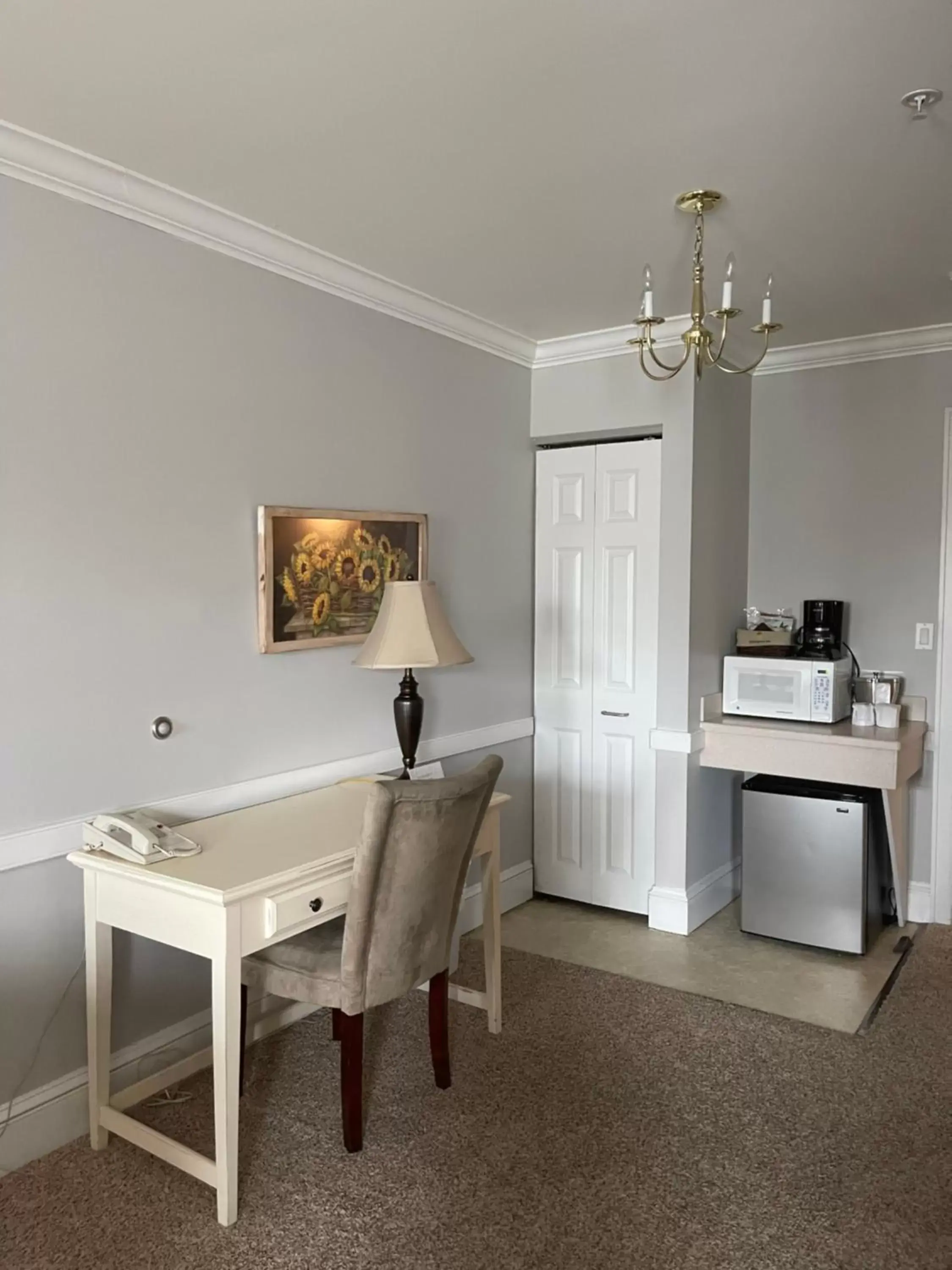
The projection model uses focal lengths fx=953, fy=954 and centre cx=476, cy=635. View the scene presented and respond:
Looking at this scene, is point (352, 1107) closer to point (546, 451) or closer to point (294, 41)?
point (294, 41)

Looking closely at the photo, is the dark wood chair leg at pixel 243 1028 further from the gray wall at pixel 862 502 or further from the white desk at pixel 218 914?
the gray wall at pixel 862 502

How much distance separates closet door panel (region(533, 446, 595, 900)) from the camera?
13.2 feet

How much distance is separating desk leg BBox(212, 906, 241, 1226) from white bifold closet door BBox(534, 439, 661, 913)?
219 centimetres

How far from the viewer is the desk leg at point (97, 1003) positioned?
2.30 m

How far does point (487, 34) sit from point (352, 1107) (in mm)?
2363

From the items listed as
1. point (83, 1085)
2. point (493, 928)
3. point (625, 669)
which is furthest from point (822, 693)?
point (83, 1085)

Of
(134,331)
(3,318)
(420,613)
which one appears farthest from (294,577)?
(3,318)

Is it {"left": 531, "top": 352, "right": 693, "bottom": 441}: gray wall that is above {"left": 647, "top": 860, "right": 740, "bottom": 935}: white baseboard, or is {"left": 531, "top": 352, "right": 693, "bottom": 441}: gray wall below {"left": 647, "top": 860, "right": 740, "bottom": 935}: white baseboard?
above

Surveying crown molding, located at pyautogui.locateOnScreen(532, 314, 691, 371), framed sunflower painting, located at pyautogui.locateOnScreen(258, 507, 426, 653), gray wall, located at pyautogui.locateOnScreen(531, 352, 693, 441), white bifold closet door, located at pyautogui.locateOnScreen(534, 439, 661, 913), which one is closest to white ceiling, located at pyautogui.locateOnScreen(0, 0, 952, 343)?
crown molding, located at pyautogui.locateOnScreen(532, 314, 691, 371)

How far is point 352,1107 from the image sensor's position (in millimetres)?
2328

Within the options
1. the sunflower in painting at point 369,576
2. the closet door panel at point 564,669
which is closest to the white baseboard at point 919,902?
the closet door panel at point 564,669

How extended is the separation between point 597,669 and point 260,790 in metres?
1.67

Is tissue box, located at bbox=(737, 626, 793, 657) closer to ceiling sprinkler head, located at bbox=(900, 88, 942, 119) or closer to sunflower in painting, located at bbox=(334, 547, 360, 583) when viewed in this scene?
sunflower in painting, located at bbox=(334, 547, 360, 583)

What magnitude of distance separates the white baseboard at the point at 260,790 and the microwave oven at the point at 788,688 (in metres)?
0.89
